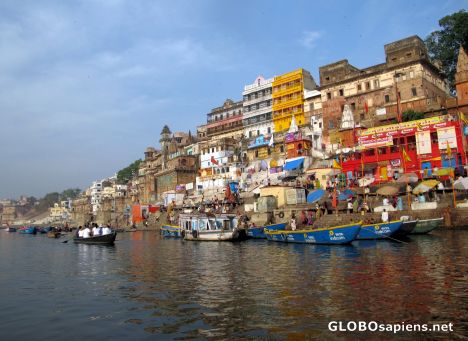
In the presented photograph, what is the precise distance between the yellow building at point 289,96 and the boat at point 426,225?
34010 mm

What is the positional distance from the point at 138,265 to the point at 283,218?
19.6 meters

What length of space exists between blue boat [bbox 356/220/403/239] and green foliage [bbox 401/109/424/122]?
2463 centimetres

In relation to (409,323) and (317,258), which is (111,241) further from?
(409,323)

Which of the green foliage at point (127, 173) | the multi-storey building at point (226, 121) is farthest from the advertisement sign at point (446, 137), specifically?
the green foliage at point (127, 173)

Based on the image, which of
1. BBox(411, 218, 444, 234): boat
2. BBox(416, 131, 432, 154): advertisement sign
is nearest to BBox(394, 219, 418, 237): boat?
BBox(411, 218, 444, 234): boat

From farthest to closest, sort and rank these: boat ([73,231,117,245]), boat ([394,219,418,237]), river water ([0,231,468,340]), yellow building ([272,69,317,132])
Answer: yellow building ([272,69,317,132]), boat ([73,231,117,245]), boat ([394,219,418,237]), river water ([0,231,468,340])

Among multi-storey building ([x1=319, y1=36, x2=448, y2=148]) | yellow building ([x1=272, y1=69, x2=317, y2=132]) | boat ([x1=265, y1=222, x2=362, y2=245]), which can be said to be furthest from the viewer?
yellow building ([x1=272, y1=69, x2=317, y2=132])

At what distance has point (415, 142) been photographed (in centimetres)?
3981

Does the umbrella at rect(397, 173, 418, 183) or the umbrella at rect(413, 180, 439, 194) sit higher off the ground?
the umbrella at rect(397, 173, 418, 183)

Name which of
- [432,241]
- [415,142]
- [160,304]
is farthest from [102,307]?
[415,142]

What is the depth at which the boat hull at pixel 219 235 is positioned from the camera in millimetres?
30891

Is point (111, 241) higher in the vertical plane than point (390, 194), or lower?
lower

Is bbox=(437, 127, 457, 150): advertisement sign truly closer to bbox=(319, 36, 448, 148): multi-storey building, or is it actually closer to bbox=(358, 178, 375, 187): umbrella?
bbox=(358, 178, 375, 187): umbrella

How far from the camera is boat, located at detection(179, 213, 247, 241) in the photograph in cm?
3114
